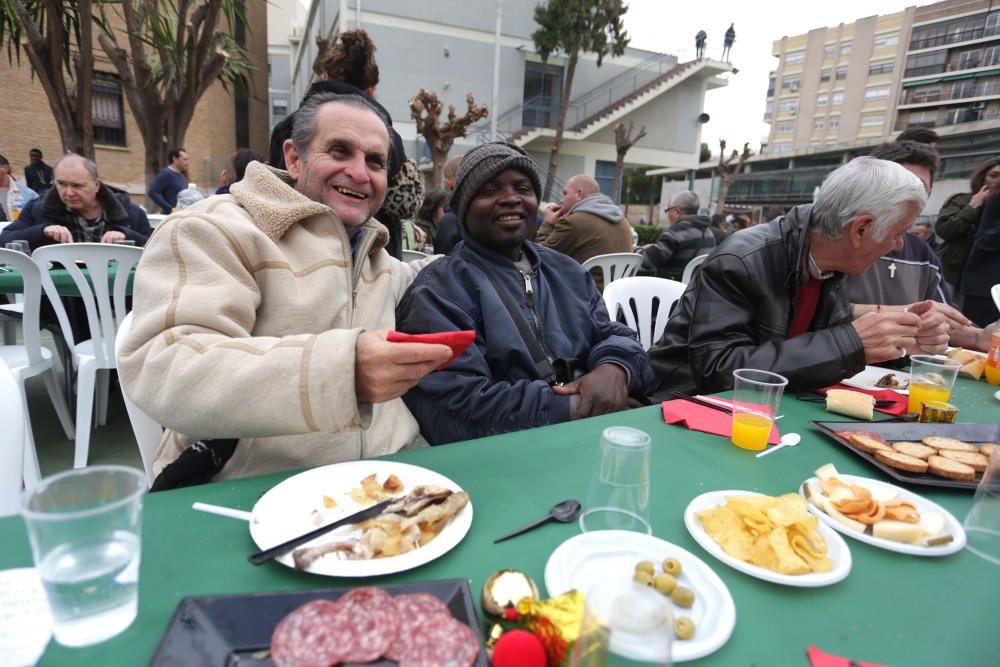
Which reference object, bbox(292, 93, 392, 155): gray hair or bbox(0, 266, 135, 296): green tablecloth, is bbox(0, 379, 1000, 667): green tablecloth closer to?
bbox(292, 93, 392, 155): gray hair

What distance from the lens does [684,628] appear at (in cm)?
77

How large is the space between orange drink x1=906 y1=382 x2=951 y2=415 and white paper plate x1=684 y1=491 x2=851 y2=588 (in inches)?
44.7

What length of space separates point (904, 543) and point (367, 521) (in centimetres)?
107

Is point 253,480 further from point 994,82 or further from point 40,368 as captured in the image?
point 994,82

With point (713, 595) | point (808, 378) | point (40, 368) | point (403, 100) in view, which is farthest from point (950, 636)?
point (403, 100)

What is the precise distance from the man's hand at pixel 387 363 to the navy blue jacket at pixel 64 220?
14.4ft

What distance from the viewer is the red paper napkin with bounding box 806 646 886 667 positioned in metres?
0.74

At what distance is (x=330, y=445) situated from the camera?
1.51 m

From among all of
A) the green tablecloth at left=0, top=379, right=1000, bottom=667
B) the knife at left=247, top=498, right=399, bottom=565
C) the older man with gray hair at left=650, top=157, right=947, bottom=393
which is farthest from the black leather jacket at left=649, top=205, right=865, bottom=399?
the knife at left=247, top=498, right=399, bottom=565

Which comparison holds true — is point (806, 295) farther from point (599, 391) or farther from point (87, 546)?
point (87, 546)

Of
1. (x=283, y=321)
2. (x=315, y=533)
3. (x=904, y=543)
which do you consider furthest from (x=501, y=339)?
(x=904, y=543)

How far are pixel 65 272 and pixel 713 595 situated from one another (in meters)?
4.32

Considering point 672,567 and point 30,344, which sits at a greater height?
point 672,567

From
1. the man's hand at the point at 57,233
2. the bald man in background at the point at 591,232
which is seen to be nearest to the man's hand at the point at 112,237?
the man's hand at the point at 57,233
